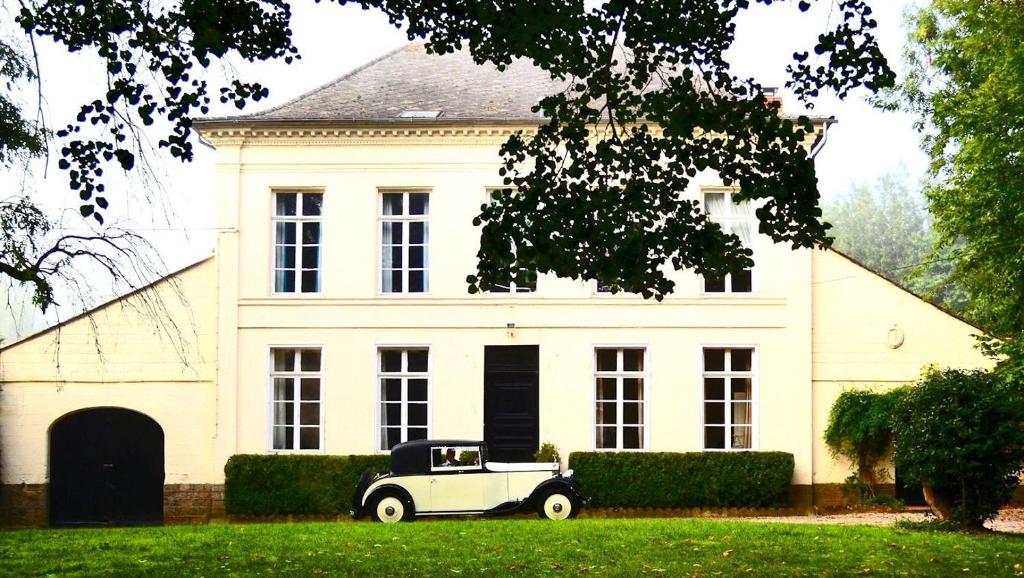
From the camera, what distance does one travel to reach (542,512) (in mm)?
19469

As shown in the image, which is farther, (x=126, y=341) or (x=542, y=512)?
(x=126, y=341)

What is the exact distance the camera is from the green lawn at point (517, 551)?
39.7ft

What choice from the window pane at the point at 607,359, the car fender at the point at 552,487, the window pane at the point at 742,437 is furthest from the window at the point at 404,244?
the window pane at the point at 742,437

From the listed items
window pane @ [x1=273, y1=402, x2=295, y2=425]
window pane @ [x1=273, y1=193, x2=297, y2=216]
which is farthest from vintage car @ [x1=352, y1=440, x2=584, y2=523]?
window pane @ [x1=273, y1=193, x2=297, y2=216]

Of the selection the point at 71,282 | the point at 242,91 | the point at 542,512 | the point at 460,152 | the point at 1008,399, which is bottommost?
the point at 542,512

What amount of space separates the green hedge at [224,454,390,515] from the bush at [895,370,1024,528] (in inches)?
388

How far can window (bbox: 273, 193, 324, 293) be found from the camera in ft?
78.2

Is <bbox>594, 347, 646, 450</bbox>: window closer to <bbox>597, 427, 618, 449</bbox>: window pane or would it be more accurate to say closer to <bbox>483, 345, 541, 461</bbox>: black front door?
<bbox>597, 427, 618, 449</bbox>: window pane

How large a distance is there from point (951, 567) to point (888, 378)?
11.4m

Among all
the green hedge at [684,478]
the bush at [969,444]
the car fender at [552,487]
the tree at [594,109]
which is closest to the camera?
the tree at [594,109]

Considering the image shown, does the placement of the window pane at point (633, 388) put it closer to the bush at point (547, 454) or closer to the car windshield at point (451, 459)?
the bush at point (547, 454)

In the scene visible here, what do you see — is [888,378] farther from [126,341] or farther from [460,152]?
[126,341]

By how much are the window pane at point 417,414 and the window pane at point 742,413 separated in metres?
5.72

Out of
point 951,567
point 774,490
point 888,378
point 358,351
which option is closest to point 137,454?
point 358,351
